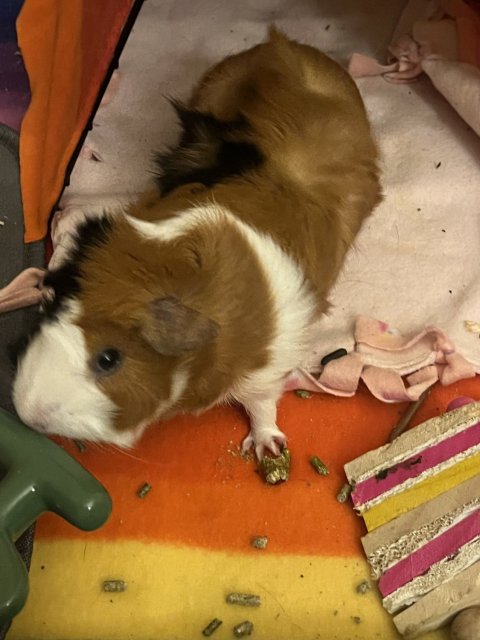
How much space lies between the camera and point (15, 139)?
193cm

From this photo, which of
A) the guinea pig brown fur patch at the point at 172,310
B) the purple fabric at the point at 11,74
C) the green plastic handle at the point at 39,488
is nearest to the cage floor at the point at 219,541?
the guinea pig brown fur patch at the point at 172,310

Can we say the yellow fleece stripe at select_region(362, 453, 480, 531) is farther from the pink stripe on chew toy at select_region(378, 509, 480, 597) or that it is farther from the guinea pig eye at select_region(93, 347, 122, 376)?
the guinea pig eye at select_region(93, 347, 122, 376)

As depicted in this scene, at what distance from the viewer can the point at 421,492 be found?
61.8 inches

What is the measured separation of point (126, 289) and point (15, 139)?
2.89 ft

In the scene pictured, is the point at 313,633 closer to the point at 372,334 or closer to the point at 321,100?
the point at 372,334

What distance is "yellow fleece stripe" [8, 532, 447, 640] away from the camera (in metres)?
1.48

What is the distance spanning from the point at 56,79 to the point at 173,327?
0.92 metres

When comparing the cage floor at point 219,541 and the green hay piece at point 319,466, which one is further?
the green hay piece at point 319,466

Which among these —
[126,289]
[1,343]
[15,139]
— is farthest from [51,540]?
[15,139]

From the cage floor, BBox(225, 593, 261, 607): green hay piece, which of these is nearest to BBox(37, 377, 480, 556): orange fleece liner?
the cage floor

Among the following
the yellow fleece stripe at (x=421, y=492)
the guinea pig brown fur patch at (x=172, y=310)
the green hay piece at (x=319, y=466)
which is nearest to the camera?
the guinea pig brown fur patch at (x=172, y=310)

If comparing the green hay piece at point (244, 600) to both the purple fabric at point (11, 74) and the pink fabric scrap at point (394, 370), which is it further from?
the purple fabric at point (11, 74)

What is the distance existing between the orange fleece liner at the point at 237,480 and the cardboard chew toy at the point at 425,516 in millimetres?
65

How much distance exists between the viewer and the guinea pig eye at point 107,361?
1.24 m
